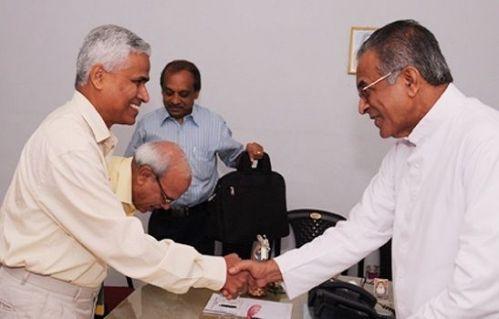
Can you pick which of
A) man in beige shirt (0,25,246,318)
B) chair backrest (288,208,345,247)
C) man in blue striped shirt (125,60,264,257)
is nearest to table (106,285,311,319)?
man in beige shirt (0,25,246,318)

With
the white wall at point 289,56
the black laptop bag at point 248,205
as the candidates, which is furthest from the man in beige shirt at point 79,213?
the white wall at point 289,56

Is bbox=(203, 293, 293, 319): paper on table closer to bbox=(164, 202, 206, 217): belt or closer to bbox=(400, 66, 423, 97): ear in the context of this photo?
bbox=(400, 66, 423, 97): ear

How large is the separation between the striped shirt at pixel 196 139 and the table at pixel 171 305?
1.20 meters

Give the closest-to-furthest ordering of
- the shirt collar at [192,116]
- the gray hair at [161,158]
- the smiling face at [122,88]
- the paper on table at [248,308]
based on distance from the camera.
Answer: the smiling face at [122,88] → the gray hair at [161,158] → the paper on table at [248,308] → the shirt collar at [192,116]

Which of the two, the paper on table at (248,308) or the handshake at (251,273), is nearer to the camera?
the paper on table at (248,308)

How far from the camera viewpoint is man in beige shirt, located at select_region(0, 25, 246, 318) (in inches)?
58.7

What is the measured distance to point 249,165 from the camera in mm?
3176

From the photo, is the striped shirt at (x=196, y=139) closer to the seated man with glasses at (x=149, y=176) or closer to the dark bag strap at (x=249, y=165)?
the dark bag strap at (x=249, y=165)

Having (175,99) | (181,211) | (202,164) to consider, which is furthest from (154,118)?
(181,211)

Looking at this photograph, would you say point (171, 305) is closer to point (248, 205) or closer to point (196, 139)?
point (248, 205)

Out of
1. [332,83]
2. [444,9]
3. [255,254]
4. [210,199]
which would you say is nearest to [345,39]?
[332,83]

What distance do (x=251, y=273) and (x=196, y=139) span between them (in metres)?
1.40

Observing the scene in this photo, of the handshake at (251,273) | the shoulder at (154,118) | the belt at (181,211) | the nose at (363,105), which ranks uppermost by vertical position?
the nose at (363,105)

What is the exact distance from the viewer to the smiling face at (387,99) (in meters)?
1.58
